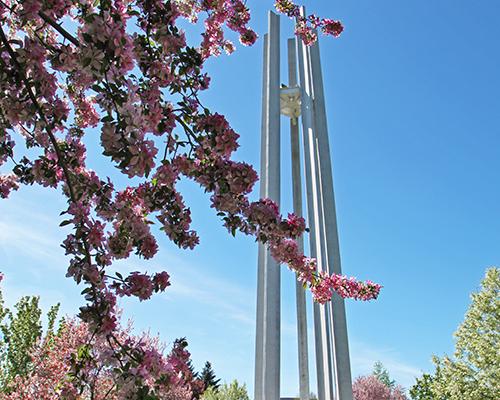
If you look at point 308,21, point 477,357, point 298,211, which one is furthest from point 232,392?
point 308,21

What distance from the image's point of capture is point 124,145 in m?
1.38

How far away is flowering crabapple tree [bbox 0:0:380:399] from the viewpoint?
1.38 meters

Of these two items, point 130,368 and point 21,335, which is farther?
point 21,335

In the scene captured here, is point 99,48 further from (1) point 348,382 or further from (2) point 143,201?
(1) point 348,382

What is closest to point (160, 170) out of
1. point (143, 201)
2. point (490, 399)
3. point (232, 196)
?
point (143, 201)

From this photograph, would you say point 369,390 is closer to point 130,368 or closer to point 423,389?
point 423,389

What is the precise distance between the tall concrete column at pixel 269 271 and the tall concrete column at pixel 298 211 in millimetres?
739

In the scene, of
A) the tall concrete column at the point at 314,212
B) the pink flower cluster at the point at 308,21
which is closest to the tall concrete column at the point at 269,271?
the tall concrete column at the point at 314,212

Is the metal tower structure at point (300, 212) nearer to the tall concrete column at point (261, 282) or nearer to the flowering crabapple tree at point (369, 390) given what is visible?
the tall concrete column at point (261, 282)

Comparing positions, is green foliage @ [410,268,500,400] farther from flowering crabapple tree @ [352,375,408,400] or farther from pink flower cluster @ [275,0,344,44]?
pink flower cluster @ [275,0,344,44]

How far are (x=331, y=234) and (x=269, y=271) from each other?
4.61 ft

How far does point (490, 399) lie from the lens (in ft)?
36.7

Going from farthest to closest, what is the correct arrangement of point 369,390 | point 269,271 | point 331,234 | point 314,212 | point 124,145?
point 369,390 < point 314,212 < point 331,234 < point 269,271 < point 124,145

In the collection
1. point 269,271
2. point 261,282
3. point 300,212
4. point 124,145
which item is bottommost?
point 124,145
